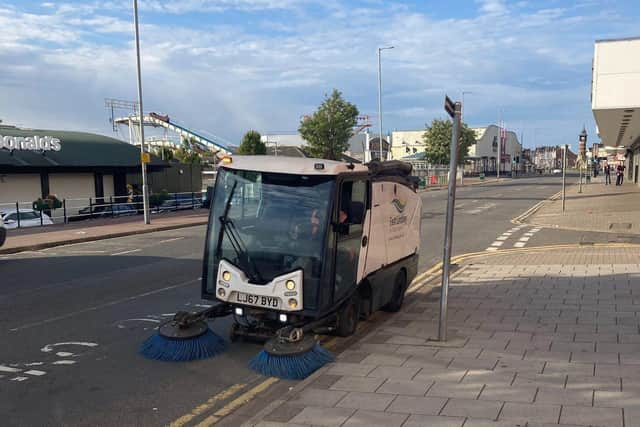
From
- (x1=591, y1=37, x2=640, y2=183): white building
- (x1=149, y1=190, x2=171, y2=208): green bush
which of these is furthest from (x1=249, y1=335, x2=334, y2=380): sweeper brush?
(x1=149, y1=190, x2=171, y2=208): green bush

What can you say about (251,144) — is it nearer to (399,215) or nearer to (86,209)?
(86,209)

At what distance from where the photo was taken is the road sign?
650cm

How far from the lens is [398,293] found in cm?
903

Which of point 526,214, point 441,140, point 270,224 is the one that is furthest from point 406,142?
point 270,224

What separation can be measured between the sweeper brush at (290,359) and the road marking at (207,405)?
324 mm

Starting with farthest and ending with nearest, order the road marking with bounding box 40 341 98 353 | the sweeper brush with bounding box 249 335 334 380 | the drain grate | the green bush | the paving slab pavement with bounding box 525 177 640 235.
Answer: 1. the green bush
2. the paving slab pavement with bounding box 525 177 640 235
3. the drain grate
4. the road marking with bounding box 40 341 98 353
5. the sweeper brush with bounding box 249 335 334 380

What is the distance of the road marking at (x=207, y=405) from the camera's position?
16.6ft

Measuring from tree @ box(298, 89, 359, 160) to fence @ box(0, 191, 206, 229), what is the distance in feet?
65.7

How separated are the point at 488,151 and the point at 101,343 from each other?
102627mm

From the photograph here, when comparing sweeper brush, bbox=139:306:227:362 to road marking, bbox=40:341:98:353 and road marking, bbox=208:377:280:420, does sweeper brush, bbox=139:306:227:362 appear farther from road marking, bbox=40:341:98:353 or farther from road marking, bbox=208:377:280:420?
road marking, bbox=208:377:280:420

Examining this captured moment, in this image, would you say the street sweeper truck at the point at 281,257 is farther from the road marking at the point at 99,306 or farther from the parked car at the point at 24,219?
the parked car at the point at 24,219

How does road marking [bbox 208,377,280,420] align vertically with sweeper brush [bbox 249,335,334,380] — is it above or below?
below

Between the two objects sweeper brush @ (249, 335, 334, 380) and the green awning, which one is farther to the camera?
the green awning

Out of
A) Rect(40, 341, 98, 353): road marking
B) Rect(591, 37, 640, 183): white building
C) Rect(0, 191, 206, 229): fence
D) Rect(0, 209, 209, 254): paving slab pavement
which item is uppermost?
Rect(591, 37, 640, 183): white building
